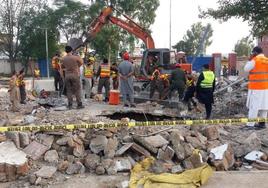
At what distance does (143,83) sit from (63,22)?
28740 mm

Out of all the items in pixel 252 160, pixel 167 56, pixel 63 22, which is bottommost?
pixel 252 160

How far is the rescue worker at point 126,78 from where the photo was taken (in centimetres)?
1350

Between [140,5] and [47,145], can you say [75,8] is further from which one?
[47,145]

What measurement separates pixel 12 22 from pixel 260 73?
40670 millimetres

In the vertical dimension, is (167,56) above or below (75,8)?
below

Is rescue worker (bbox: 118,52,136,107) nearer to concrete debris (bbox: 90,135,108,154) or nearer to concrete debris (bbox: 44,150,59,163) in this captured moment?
concrete debris (bbox: 90,135,108,154)

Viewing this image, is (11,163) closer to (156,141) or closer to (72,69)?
(156,141)

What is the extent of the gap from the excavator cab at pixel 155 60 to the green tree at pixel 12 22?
3143 cm

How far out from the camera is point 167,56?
1692 centimetres

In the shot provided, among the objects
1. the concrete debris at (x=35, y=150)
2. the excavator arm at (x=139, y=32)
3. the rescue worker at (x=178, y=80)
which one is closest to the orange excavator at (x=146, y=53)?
the excavator arm at (x=139, y=32)

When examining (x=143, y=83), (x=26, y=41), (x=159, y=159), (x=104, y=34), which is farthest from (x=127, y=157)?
(x=26, y=41)

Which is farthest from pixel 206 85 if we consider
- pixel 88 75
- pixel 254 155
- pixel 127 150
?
pixel 88 75

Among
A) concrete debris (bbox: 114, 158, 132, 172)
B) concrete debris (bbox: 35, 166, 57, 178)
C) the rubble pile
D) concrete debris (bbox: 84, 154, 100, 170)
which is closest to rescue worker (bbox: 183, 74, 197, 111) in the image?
the rubble pile

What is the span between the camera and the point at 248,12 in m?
12.5
